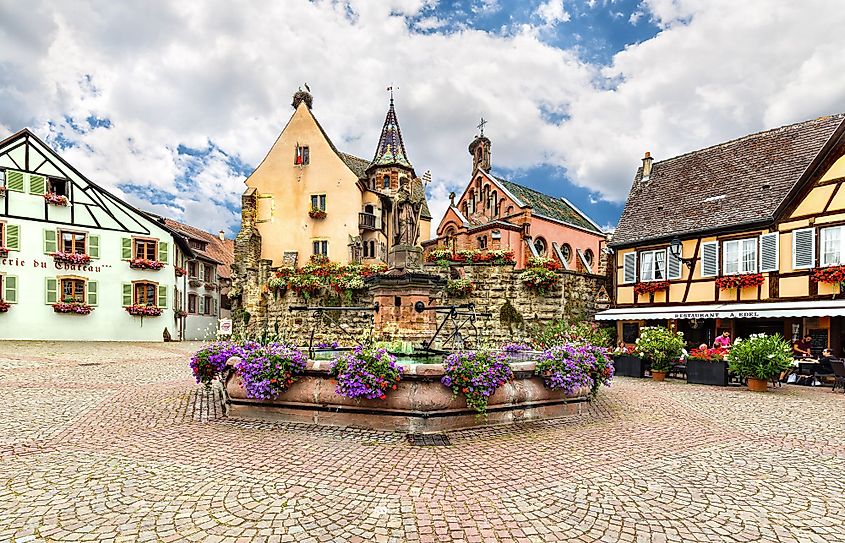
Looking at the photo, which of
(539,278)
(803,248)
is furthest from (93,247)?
(803,248)

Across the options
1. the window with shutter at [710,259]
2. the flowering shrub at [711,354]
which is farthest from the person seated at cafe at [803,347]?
the flowering shrub at [711,354]

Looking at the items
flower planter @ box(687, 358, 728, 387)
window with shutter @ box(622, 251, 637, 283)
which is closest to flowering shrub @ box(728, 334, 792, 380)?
flower planter @ box(687, 358, 728, 387)

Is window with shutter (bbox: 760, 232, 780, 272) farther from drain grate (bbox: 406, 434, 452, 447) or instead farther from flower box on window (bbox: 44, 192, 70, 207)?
flower box on window (bbox: 44, 192, 70, 207)

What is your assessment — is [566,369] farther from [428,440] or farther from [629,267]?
[629,267]

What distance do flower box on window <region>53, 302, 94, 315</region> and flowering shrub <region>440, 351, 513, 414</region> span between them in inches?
1078

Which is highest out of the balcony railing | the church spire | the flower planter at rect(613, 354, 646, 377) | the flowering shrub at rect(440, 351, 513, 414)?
the church spire

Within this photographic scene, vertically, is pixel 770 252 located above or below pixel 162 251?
below

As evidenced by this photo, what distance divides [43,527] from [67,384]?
8872 millimetres

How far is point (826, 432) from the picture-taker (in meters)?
7.45

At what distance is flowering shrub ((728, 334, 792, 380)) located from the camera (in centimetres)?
1171

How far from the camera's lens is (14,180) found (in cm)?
2603

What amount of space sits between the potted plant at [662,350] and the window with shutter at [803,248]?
6.14 metres

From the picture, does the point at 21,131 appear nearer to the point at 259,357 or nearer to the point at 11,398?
the point at 11,398

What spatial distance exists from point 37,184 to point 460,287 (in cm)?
2308
